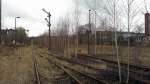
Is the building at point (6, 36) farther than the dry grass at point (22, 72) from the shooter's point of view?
Yes

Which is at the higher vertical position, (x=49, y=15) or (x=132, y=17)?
(x=49, y=15)

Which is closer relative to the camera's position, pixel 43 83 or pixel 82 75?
pixel 43 83

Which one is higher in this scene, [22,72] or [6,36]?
[6,36]

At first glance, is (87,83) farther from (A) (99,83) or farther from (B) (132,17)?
(B) (132,17)

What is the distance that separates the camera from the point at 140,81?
453 inches

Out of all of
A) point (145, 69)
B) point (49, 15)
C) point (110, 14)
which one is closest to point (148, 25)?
point (49, 15)

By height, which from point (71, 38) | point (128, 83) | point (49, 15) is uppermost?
point (49, 15)

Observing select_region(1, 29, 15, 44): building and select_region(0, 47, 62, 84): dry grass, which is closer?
select_region(0, 47, 62, 84): dry grass

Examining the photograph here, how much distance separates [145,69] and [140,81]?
13.8ft

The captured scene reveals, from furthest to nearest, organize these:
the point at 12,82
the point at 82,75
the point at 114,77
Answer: the point at 82,75
the point at 114,77
the point at 12,82

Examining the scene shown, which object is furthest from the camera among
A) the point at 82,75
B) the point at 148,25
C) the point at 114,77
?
the point at 148,25

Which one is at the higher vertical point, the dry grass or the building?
the building

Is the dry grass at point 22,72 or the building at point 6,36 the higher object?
the building at point 6,36

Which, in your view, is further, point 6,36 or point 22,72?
point 6,36
